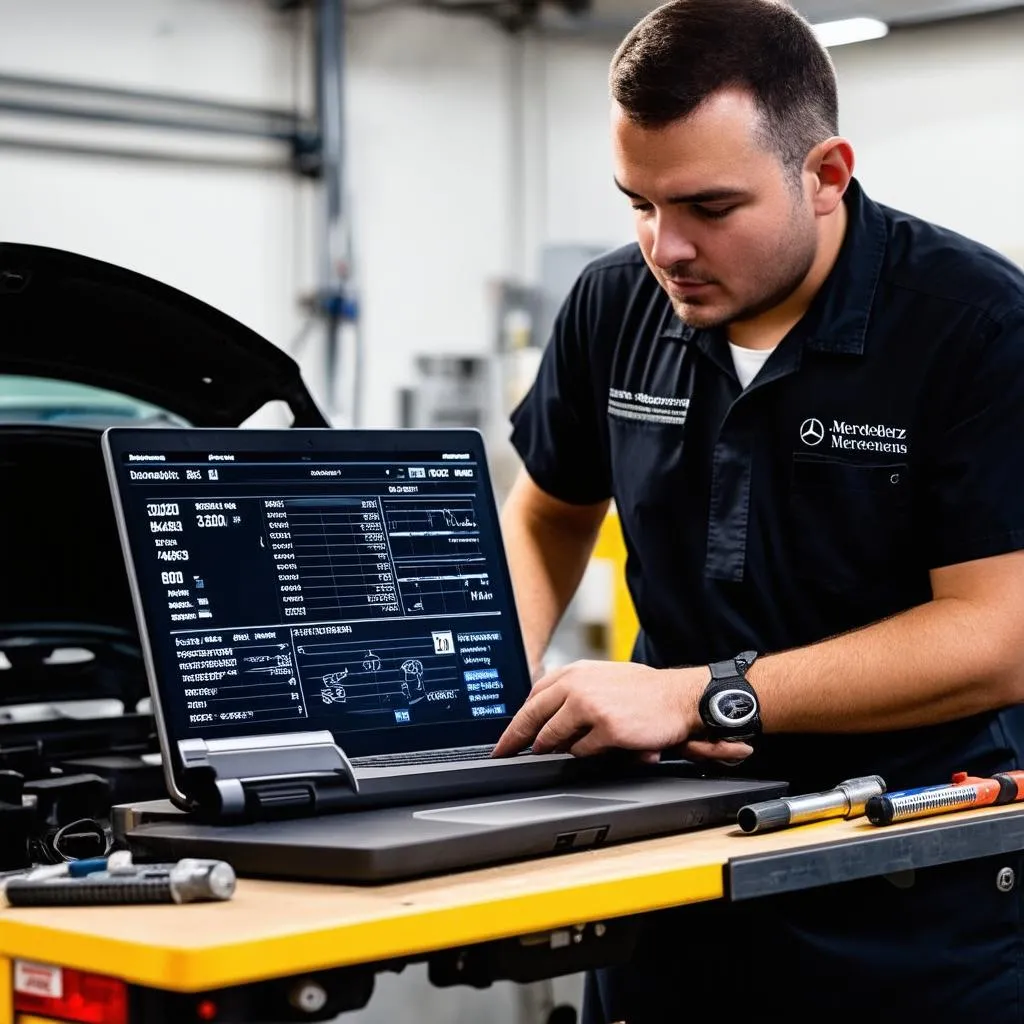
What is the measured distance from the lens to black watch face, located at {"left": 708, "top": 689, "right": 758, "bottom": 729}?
4.50ft

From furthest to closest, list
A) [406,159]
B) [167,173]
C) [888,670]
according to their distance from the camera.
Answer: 1. [406,159]
2. [167,173]
3. [888,670]

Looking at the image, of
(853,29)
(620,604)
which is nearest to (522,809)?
(620,604)

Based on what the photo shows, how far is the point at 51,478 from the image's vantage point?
1.65 m

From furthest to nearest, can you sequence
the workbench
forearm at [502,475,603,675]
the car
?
1. forearm at [502,475,603,675]
2. the car
3. the workbench

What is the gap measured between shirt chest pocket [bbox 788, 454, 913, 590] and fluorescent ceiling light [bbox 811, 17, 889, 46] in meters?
3.05

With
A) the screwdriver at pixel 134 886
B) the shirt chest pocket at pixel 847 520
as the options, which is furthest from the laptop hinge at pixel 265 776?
the shirt chest pocket at pixel 847 520

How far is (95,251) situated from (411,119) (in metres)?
1.11

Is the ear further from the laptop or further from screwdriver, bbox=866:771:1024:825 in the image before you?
screwdriver, bbox=866:771:1024:825

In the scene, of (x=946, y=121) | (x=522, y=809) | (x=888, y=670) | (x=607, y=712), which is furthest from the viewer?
(x=946, y=121)

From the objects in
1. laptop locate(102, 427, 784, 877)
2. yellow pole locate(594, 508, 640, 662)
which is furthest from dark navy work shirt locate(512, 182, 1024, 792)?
yellow pole locate(594, 508, 640, 662)

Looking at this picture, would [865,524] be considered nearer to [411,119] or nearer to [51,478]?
[51,478]

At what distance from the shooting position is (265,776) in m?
1.20

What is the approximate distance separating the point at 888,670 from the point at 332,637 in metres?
0.47

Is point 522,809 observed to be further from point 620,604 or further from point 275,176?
point 275,176
